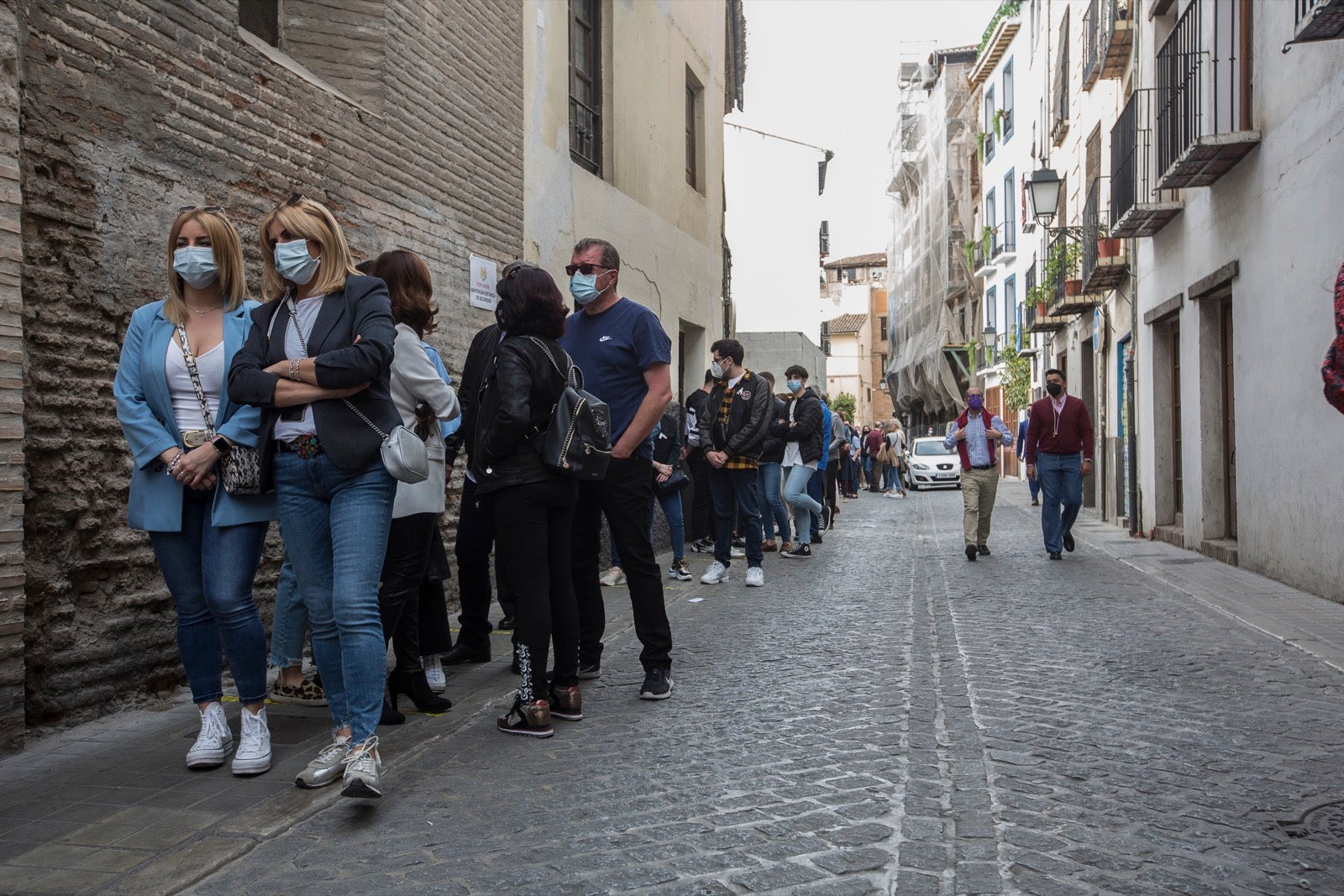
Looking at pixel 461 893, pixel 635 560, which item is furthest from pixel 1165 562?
pixel 461 893

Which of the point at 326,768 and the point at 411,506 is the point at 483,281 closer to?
the point at 411,506

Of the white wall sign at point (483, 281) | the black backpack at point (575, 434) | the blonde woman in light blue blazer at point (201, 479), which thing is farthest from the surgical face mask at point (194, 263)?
the white wall sign at point (483, 281)

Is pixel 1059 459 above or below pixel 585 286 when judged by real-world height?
below

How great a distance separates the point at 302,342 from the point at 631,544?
1.80m

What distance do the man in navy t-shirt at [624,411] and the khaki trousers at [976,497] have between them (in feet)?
23.7

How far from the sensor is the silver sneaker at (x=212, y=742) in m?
4.36

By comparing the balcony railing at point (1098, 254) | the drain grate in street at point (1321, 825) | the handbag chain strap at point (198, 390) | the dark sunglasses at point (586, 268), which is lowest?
the drain grate in street at point (1321, 825)

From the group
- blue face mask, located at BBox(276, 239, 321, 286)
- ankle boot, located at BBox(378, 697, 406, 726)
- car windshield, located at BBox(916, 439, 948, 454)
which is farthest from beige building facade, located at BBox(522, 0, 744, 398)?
car windshield, located at BBox(916, 439, 948, 454)

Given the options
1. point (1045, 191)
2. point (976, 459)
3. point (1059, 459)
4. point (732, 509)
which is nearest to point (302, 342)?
point (732, 509)

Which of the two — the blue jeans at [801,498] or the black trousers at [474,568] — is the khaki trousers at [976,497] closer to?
the blue jeans at [801,498]

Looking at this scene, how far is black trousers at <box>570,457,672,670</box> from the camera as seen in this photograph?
547cm

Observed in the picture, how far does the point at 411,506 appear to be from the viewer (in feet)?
16.5

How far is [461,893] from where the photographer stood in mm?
3186

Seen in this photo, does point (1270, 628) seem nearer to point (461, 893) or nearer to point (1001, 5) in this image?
point (461, 893)
